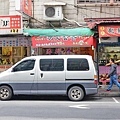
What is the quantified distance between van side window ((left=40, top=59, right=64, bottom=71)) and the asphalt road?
127cm

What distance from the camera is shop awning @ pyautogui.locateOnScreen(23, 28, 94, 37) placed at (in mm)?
16078

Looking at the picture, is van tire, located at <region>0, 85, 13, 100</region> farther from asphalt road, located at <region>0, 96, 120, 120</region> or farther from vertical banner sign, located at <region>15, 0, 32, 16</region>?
vertical banner sign, located at <region>15, 0, 32, 16</region>

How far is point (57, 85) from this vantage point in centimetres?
1264

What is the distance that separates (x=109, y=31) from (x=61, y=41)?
7.73ft

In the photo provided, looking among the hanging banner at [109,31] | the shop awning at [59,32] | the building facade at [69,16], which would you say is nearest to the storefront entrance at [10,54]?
the building facade at [69,16]

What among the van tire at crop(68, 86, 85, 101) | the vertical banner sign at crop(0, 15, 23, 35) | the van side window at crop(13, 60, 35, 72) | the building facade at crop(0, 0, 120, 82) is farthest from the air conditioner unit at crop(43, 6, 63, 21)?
the van tire at crop(68, 86, 85, 101)

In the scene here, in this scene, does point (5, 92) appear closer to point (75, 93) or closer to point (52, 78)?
point (52, 78)

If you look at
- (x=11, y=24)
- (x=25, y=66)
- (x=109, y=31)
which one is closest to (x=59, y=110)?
(x=25, y=66)

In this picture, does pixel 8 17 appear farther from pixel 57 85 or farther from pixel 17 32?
pixel 57 85

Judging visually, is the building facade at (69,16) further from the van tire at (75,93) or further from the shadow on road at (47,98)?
the van tire at (75,93)

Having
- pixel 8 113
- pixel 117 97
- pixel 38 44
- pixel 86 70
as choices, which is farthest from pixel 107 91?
pixel 8 113

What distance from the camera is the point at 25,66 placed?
12.8 meters

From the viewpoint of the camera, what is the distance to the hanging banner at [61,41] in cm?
1602

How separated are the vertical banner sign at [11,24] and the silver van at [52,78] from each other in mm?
3822
